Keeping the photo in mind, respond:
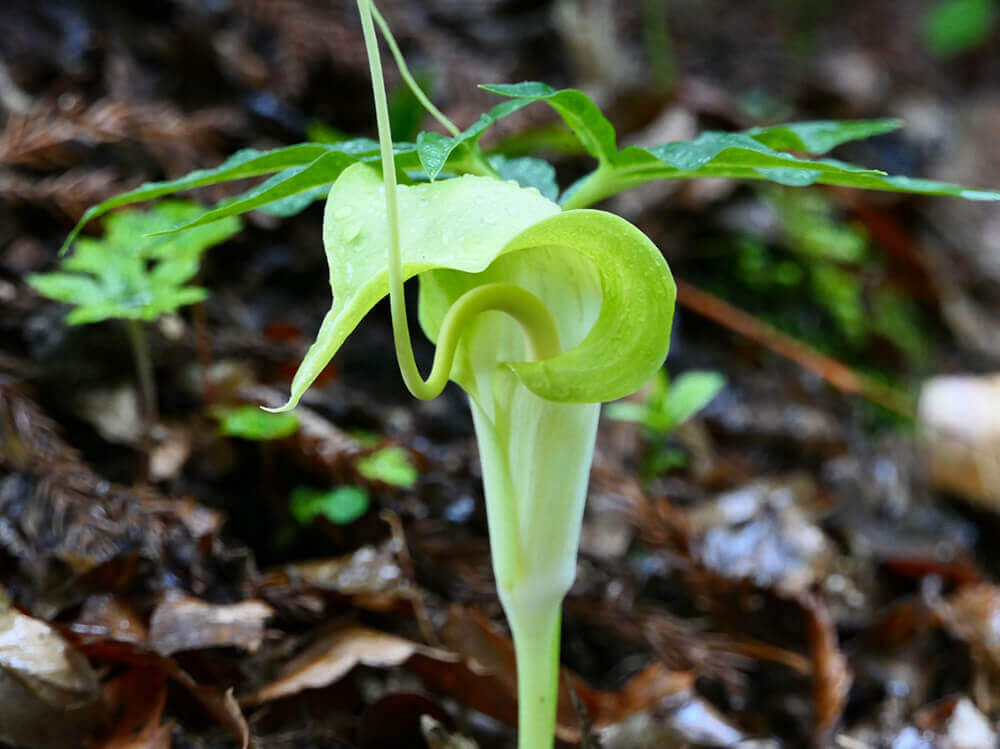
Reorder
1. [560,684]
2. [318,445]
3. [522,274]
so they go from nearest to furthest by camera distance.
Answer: [522,274] → [560,684] → [318,445]

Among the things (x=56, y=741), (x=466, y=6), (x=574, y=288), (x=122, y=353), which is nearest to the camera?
(x=574, y=288)

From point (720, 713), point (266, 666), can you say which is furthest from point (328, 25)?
point (720, 713)

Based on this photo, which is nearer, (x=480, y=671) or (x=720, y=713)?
(x=480, y=671)

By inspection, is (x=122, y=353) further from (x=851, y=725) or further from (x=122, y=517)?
(x=851, y=725)

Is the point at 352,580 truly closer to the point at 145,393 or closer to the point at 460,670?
the point at 460,670

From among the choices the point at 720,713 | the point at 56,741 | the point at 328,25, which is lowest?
the point at 720,713

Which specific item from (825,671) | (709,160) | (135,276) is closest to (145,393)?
(135,276)

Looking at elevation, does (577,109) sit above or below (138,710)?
above
